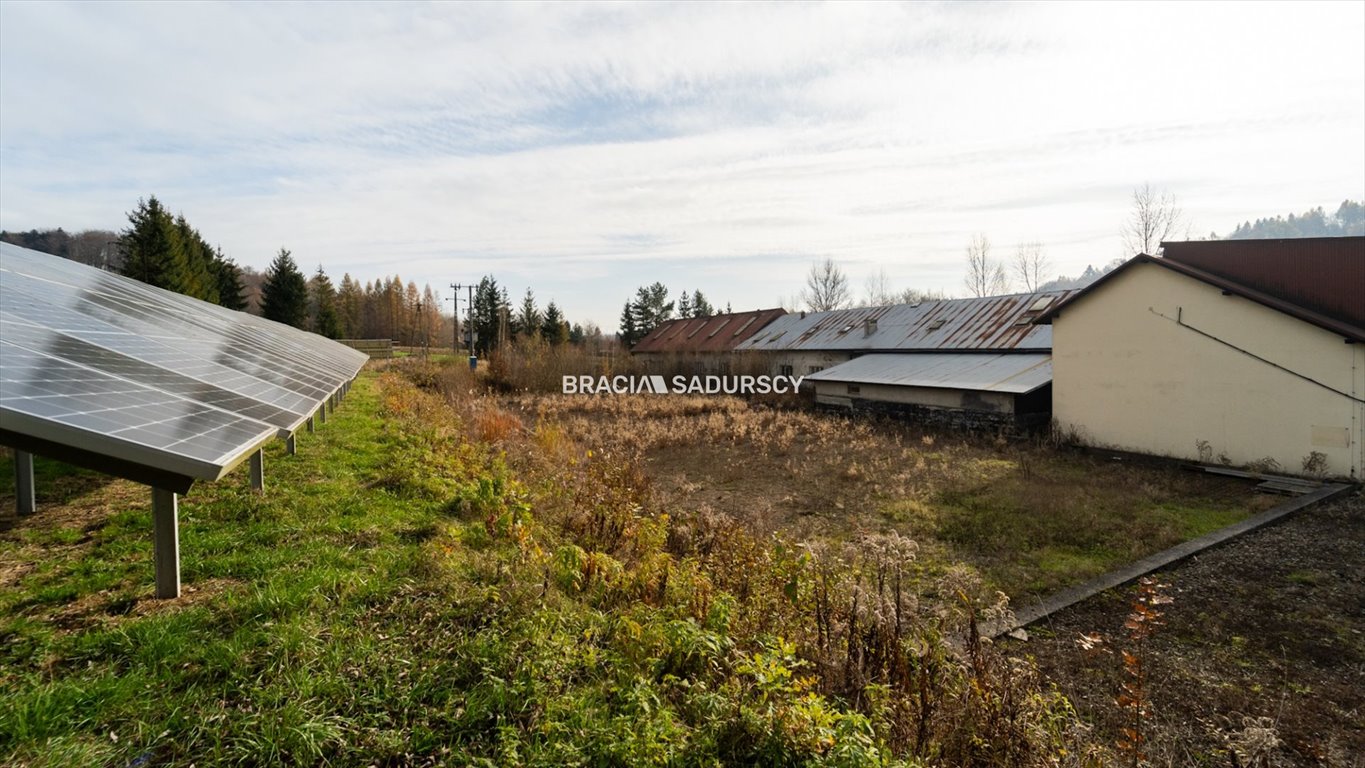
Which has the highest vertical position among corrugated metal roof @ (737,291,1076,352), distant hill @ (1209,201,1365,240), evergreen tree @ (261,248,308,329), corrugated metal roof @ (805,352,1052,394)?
distant hill @ (1209,201,1365,240)

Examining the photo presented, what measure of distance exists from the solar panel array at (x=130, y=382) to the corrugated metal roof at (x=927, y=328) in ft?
75.7

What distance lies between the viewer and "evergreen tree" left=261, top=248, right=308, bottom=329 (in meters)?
43.3

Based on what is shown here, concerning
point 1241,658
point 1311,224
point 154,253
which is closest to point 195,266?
point 154,253

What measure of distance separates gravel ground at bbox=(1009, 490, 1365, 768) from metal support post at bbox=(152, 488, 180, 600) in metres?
6.34

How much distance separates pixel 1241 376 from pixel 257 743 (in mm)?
17921

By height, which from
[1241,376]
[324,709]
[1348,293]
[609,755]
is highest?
[1348,293]

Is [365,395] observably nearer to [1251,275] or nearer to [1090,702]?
[1090,702]

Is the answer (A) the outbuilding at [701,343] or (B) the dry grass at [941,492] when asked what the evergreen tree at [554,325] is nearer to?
(A) the outbuilding at [701,343]

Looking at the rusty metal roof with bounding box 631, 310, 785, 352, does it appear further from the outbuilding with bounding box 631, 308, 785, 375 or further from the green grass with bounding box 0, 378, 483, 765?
the green grass with bounding box 0, 378, 483, 765

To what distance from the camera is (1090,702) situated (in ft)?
16.2

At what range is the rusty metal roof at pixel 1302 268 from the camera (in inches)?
480

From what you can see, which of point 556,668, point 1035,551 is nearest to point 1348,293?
point 1035,551

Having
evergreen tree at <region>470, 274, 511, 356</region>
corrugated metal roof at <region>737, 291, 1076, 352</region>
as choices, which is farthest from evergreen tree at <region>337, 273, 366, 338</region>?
corrugated metal roof at <region>737, 291, 1076, 352</region>

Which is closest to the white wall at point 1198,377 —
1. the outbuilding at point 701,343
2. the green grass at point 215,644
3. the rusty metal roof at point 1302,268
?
the rusty metal roof at point 1302,268
